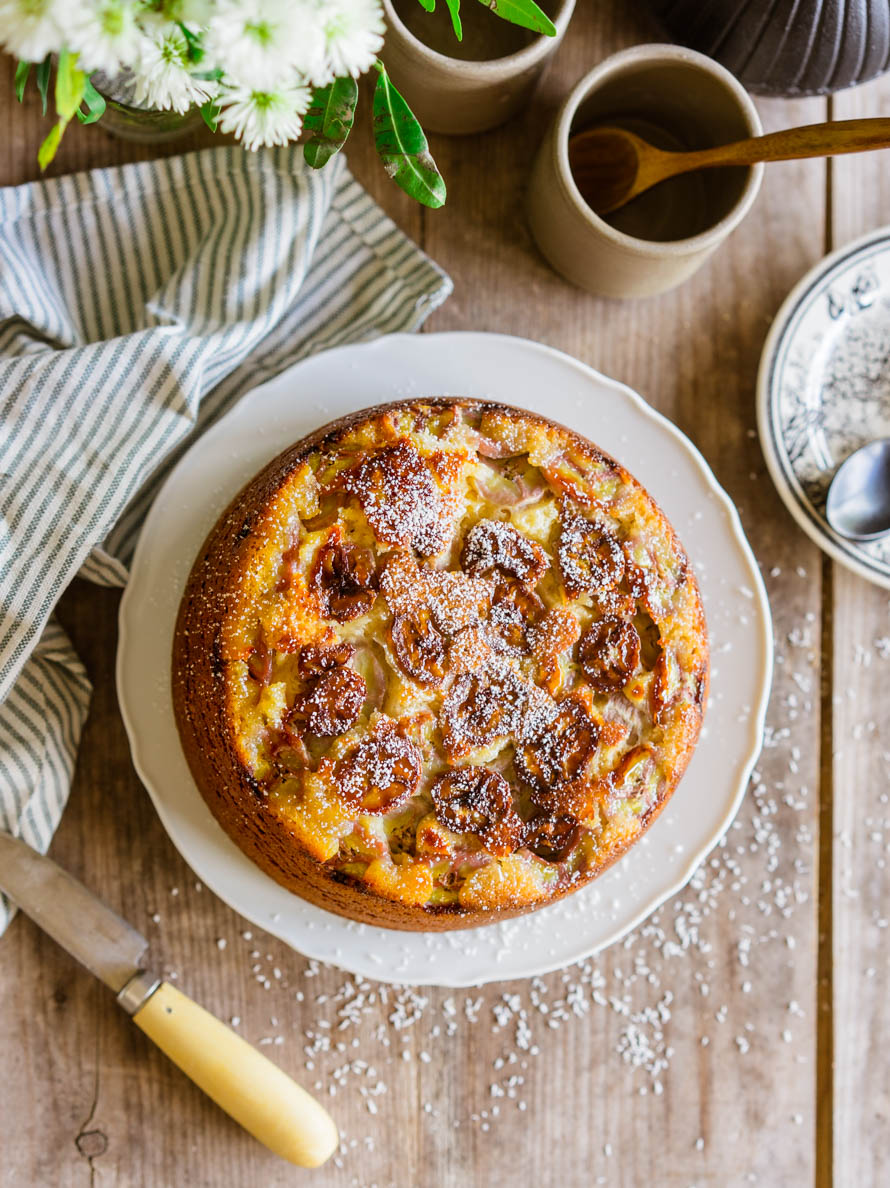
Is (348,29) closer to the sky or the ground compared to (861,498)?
closer to the sky

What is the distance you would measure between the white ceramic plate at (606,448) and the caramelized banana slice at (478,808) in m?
0.32

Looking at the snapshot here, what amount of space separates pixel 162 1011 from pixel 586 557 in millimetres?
1082

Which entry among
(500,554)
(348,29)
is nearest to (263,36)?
(348,29)

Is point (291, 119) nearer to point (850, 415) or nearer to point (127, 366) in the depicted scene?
point (127, 366)

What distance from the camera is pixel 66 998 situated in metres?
1.99

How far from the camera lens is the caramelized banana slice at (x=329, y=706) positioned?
5.11 feet

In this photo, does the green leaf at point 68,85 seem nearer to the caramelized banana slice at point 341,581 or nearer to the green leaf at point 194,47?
the green leaf at point 194,47

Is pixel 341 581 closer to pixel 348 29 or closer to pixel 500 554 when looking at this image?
pixel 500 554

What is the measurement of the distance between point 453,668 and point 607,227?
81 centimetres

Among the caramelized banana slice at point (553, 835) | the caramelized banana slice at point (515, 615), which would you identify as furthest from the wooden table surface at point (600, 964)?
the caramelized banana slice at point (515, 615)

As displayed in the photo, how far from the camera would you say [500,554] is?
1.64 meters

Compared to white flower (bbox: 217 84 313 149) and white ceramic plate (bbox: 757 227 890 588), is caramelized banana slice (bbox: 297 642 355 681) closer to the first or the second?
white flower (bbox: 217 84 313 149)

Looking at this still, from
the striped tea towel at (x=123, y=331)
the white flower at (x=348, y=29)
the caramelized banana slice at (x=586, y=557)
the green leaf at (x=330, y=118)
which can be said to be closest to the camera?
the white flower at (x=348, y=29)

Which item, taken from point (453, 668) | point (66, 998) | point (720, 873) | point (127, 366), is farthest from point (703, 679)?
point (66, 998)
